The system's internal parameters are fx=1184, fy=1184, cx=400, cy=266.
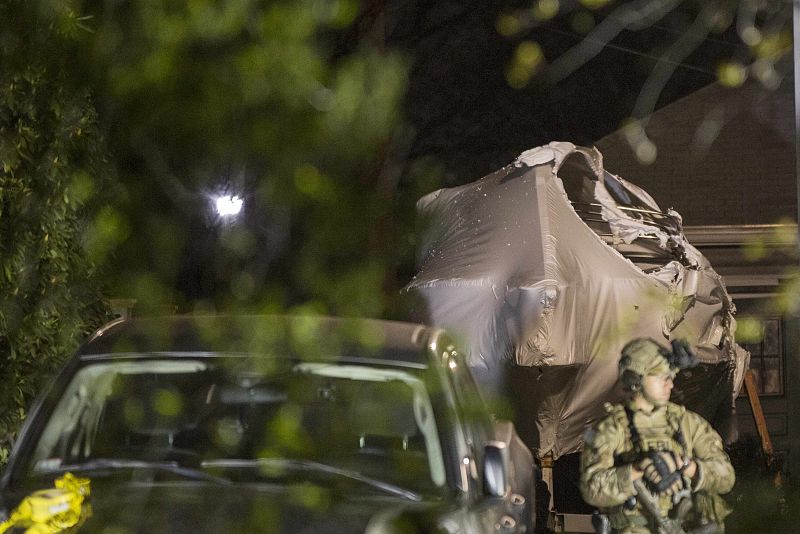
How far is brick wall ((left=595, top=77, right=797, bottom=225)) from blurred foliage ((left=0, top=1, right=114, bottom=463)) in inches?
384

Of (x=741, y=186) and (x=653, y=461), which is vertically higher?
(x=741, y=186)

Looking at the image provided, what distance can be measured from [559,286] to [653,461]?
3166mm

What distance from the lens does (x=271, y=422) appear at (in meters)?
4.31

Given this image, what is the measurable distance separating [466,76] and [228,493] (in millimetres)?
13370

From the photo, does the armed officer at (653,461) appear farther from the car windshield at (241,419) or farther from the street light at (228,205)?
the street light at (228,205)

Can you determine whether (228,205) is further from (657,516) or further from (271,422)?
(271,422)

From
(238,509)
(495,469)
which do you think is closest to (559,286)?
(495,469)

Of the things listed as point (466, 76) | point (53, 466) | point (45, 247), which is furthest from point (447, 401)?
point (466, 76)

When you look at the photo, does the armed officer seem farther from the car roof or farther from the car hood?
the car hood

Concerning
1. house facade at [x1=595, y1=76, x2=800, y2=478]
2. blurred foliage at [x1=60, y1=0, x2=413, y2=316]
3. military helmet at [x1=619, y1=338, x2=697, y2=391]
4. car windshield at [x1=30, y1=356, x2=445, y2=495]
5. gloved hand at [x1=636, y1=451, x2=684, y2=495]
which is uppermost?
house facade at [x1=595, y1=76, x2=800, y2=478]

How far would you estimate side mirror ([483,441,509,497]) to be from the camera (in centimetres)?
395

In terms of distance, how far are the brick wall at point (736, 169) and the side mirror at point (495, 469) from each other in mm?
11156

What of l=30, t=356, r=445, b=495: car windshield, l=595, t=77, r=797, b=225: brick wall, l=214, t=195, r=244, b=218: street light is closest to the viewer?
→ l=30, t=356, r=445, b=495: car windshield

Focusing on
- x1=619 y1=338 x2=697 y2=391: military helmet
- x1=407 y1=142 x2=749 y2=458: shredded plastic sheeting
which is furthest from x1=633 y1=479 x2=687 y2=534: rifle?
x1=407 y1=142 x2=749 y2=458: shredded plastic sheeting
